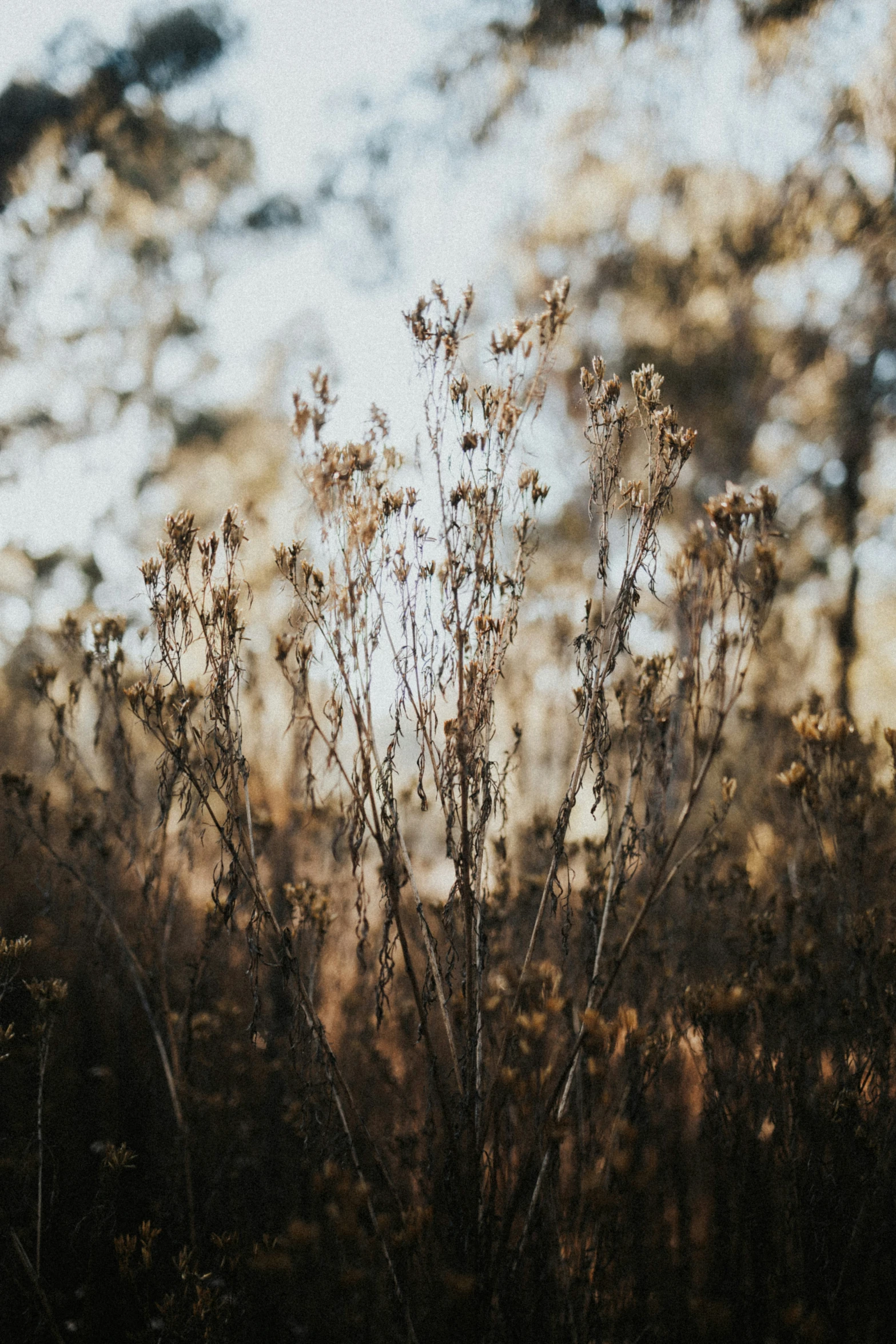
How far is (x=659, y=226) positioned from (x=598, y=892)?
7.15 metres

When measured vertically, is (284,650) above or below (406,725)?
above

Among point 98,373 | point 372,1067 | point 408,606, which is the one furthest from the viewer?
point 98,373

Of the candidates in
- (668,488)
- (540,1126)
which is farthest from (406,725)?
(540,1126)

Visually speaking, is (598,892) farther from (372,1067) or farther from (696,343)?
(696,343)

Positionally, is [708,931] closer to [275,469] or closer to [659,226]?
[275,469]

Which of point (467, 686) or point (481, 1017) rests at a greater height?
point (467, 686)

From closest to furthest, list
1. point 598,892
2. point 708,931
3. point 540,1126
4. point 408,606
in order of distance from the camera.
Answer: point 540,1126 → point 408,606 → point 598,892 → point 708,931

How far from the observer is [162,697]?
175cm

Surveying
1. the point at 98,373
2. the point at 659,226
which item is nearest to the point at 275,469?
the point at 98,373

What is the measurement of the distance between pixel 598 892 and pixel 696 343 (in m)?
6.98

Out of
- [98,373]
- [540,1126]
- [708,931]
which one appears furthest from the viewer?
[98,373]

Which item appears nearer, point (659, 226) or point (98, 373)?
point (659, 226)

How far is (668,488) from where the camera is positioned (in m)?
1.55

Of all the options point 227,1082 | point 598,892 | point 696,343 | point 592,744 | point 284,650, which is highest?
point 696,343
